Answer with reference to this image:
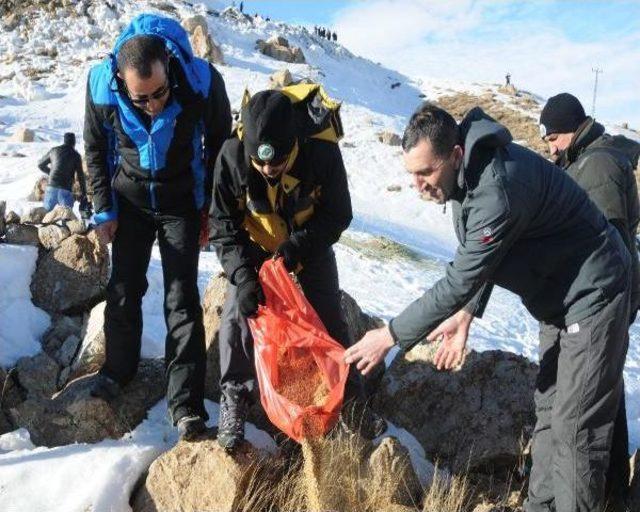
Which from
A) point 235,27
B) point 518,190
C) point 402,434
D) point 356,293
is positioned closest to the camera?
point 518,190

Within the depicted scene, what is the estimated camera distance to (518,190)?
2596mm

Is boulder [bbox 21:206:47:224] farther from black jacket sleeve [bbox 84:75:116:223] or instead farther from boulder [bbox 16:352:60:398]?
black jacket sleeve [bbox 84:75:116:223]

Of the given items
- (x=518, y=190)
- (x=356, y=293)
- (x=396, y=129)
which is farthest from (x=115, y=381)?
(x=396, y=129)

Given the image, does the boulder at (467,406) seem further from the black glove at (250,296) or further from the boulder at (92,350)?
the boulder at (92,350)

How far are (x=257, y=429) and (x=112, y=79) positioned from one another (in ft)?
6.74

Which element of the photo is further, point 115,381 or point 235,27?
point 235,27

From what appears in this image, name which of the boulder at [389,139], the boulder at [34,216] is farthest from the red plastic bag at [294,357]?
the boulder at [389,139]

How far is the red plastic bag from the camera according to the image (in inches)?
125

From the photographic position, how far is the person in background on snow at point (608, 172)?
133 inches

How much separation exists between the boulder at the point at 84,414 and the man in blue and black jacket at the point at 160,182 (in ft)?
0.33

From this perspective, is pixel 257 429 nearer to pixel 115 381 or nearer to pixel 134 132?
pixel 115 381

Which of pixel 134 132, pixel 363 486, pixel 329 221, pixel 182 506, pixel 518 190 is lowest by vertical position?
pixel 182 506

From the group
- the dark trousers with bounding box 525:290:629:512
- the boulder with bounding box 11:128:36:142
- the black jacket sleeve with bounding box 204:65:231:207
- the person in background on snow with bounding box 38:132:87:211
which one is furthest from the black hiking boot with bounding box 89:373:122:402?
the boulder with bounding box 11:128:36:142

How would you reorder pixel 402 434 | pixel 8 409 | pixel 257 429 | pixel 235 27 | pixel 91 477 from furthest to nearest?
pixel 235 27, pixel 8 409, pixel 402 434, pixel 257 429, pixel 91 477
